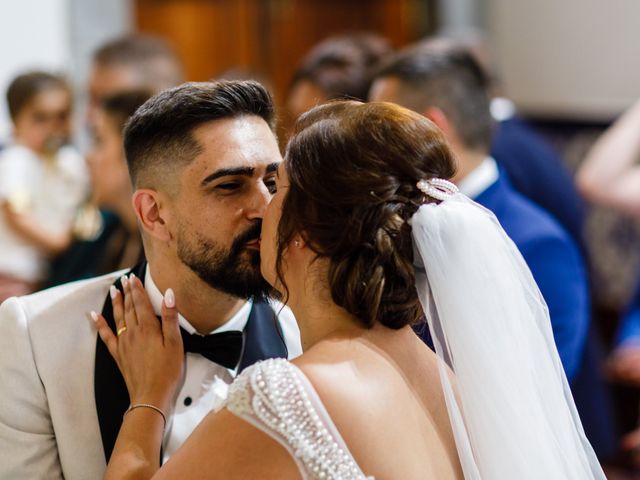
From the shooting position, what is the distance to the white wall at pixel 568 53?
5535 millimetres

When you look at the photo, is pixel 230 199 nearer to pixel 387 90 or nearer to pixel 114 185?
pixel 387 90

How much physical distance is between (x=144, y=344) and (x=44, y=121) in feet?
8.26

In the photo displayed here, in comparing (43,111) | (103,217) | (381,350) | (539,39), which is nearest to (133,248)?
(103,217)

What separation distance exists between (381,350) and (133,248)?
1.87 m

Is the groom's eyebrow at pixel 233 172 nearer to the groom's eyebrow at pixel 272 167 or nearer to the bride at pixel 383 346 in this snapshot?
the groom's eyebrow at pixel 272 167

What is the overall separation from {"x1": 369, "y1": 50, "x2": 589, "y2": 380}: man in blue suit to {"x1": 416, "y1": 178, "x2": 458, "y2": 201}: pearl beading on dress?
3.39 feet

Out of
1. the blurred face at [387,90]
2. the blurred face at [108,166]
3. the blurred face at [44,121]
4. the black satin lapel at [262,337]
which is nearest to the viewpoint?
the black satin lapel at [262,337]

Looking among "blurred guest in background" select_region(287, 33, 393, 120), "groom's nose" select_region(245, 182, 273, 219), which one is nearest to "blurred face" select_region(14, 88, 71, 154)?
"blurred guest in background" select_region(287, 33, 393, 120)

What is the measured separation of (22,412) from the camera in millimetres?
1986

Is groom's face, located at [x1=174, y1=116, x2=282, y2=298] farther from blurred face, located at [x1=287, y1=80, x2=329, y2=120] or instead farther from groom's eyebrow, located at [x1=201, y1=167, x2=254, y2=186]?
blurred face, located at [x1=287, y1=80, x2=329, y2=120]

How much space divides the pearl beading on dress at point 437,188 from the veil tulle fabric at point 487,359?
0.05ft

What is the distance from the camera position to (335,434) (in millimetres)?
1625

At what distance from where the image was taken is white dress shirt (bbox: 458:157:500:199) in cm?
305

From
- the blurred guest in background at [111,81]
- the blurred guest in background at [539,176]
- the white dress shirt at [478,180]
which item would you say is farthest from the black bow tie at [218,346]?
the blurred guest in background at [539,176]
